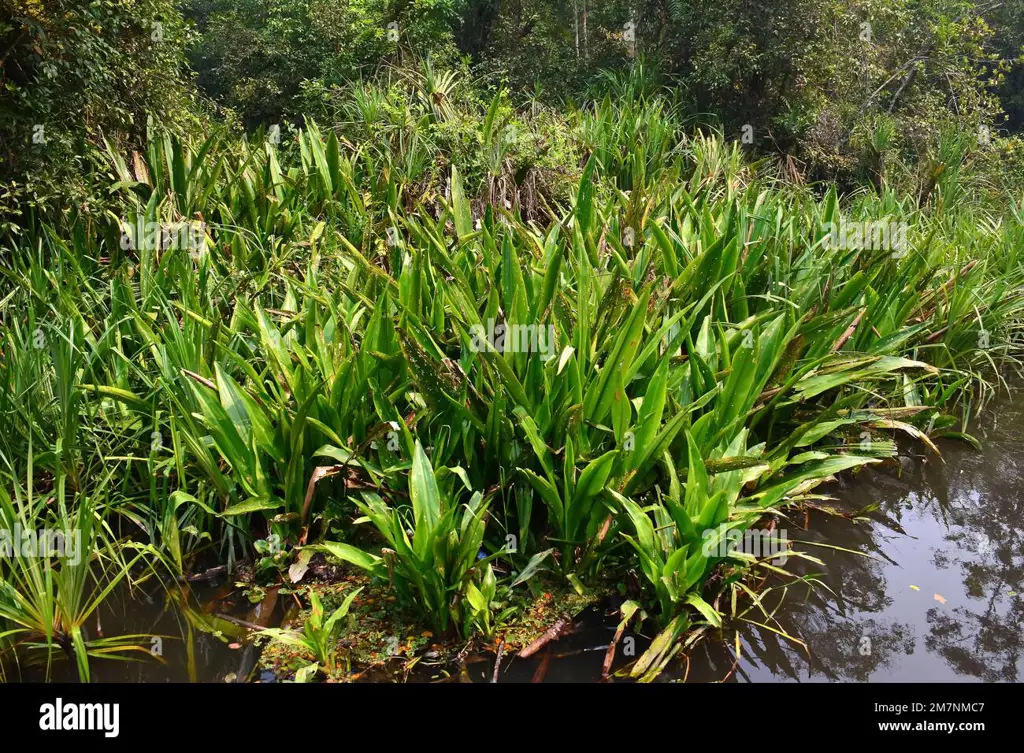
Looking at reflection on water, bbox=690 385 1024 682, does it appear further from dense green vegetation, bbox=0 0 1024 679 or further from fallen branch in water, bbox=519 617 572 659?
fallen branch in water, bbox=519 617 572 659

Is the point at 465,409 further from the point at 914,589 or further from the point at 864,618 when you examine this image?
the point at 914,589

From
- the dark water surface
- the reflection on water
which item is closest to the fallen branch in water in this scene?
the dark water surface

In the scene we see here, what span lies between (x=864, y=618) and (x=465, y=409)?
55.8 inches

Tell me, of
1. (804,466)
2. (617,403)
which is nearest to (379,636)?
(617,403)

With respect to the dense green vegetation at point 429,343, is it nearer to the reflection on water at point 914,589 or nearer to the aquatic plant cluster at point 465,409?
the aquatic plant cluster at point 465,409

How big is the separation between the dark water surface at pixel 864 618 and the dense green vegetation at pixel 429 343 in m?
0.13

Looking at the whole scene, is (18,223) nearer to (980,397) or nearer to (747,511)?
(747,511)

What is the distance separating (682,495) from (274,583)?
52.5 inches

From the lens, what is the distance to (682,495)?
2.53 meters

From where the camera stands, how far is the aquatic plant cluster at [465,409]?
7.51 ft

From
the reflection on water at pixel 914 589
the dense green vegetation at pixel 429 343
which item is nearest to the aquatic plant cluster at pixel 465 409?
the dense green vegetation at pixel 429 343

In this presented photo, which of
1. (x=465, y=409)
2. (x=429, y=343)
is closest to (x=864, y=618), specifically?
(x=465, y=409)

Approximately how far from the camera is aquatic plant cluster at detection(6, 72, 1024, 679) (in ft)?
7.51

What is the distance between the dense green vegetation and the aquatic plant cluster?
0.05ft
